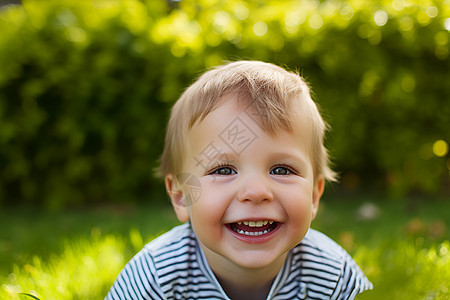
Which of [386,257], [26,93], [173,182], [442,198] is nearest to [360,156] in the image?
[442,198]

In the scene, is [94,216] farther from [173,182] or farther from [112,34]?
[173,182]

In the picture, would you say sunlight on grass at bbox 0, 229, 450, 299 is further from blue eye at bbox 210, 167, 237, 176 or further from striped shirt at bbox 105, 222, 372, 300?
blue eye at bbox 210, 167, 237, 176

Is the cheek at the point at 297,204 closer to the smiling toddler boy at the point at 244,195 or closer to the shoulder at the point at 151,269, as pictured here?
the smiling toddler boy at the point at 244,195

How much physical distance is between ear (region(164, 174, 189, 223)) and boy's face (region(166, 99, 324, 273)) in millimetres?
166

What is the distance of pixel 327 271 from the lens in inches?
72.3

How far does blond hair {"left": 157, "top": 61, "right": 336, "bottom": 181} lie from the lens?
5.08 ft

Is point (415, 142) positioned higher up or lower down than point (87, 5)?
lower down

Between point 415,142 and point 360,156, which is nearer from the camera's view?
point 415,142

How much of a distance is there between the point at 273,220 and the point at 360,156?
2.82m

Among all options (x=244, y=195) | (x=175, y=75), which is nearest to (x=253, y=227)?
(x=244, y=195)

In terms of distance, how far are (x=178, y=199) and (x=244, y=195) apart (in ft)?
1.46

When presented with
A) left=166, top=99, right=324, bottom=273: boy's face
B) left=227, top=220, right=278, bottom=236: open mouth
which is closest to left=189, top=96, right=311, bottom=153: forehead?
left=166, top=99, right=324, bottom=273: boy's face

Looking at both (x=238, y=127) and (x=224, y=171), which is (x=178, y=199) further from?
(x=238, y=127)

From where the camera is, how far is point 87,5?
3.86 metres
